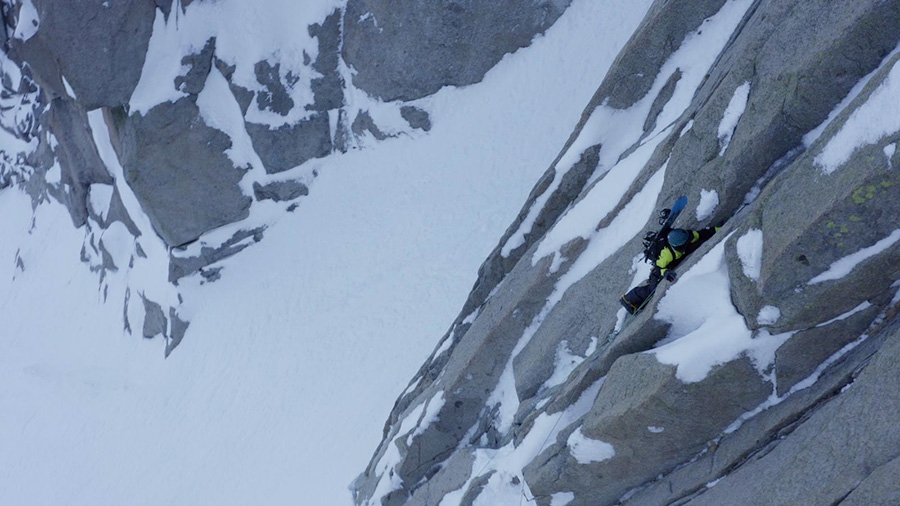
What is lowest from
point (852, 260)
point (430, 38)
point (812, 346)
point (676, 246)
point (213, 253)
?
point (812, 346)

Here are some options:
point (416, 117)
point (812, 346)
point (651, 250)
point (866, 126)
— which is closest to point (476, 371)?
point (651, 250)

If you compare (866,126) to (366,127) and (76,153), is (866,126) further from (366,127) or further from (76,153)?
(76,153)

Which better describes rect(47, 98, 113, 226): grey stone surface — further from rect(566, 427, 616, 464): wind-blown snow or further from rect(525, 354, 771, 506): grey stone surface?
rect(525, 354, 771, 506): grey stone surface

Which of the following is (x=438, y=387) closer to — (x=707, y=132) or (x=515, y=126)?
(x=707, y=132)

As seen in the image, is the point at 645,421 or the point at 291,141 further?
the point at 291,141

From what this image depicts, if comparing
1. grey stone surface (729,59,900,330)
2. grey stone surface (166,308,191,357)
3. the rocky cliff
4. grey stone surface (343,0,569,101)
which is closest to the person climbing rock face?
the rocky cliff

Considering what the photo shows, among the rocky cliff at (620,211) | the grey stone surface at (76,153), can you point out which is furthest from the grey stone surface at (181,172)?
the grey stone surface at (76,153)
